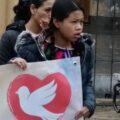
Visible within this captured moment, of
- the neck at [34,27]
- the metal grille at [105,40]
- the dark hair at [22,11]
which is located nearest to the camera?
the neck at [34,27]

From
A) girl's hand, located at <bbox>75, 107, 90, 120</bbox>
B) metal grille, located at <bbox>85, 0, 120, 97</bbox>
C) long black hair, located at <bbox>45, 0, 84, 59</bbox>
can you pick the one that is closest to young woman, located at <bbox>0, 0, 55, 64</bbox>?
long black hair, located at <bbox>45, 0, 84, 59</bbox>

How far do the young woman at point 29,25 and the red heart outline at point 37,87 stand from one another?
0.39 m

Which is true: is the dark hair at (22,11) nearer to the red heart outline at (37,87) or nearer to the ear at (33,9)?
the ear at (33,9)

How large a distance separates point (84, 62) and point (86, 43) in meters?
0.11

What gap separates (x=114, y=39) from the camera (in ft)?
37.0

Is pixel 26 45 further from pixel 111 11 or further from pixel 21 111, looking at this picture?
pixel 111 11

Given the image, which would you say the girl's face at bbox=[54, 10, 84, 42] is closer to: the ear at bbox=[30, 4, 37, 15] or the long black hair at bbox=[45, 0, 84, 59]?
the long black hair at bbox=[45, 0, 84, 59]

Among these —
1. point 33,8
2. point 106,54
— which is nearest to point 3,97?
point 33,8

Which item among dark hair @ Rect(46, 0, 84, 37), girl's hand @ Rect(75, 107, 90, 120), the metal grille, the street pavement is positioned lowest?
the street pavement

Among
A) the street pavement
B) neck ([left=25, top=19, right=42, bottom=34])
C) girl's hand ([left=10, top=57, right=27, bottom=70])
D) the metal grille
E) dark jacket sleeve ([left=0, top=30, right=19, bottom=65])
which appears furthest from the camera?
the metal grille

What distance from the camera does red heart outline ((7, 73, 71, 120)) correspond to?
2.93m

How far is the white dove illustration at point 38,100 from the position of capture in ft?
9.56

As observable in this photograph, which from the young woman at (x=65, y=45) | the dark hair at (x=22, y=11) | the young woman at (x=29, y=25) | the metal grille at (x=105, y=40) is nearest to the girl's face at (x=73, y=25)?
the young woman at (x=65, y=45)

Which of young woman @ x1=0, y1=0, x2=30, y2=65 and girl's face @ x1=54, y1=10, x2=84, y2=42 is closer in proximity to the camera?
girl's face @ x1=54, y1=10, x2=84, y2=42
